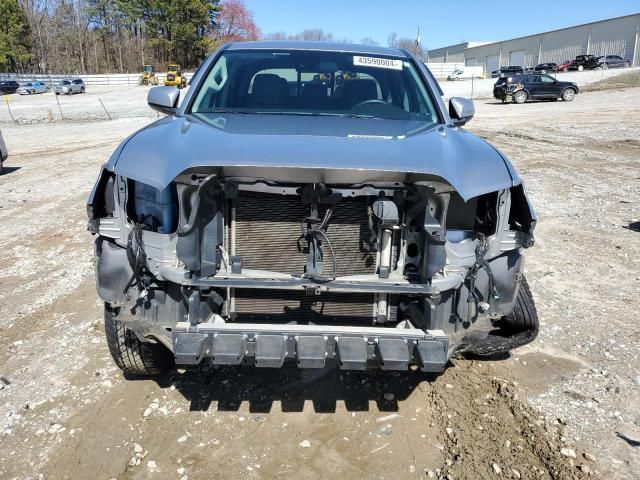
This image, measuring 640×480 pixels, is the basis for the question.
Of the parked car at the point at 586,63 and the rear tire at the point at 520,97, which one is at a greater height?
the parked car at the point at 586,63

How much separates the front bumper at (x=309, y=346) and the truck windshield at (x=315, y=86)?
1.62m

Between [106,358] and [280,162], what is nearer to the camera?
[280,162]

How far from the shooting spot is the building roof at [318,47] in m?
4.28

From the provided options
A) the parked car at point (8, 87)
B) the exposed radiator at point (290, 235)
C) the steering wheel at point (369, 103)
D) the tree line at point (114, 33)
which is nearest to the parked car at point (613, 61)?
the tree line at point (114, 33)

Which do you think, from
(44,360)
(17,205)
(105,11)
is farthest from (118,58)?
(44,360)

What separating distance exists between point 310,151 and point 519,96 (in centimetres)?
2833

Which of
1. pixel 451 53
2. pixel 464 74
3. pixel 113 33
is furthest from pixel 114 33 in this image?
pixel 451 53

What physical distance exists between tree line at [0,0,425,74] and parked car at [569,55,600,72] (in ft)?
65.4

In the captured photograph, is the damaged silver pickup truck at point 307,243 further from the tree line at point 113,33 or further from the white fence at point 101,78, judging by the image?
the tree line at point 113,33

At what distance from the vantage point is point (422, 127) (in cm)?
335

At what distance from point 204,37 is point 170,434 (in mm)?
71703

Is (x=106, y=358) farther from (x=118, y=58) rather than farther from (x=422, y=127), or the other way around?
(x=118, y=58)

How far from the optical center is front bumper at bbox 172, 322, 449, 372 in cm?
249

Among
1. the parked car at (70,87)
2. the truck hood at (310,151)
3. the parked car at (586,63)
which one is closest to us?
the truck hood at (310,151)
